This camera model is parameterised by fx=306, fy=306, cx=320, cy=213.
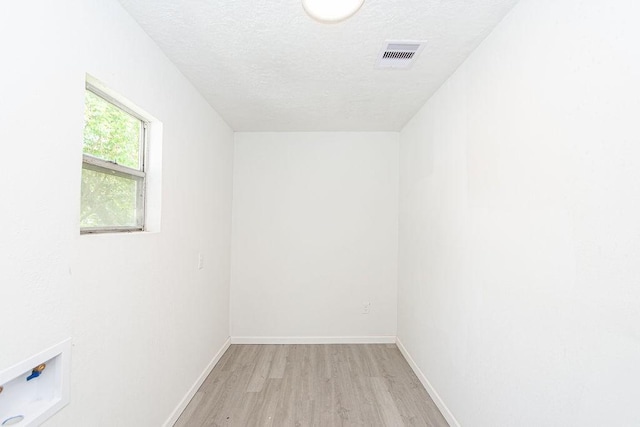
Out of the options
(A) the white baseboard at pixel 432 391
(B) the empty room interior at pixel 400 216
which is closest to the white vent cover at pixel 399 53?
(B) the empty room interior at pixel 400 216

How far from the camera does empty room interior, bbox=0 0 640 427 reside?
1.02 meters

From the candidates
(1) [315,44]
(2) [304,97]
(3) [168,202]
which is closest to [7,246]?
(3) [168,202]

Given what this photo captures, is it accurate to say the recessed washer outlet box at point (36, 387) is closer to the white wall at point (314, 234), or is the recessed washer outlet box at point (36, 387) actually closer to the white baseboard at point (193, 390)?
the white baseboard at point (193, 390)

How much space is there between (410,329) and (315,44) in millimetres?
2686

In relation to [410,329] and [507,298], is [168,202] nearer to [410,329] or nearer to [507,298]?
[507,298]

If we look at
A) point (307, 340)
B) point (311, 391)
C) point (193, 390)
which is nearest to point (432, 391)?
point (311, 391)

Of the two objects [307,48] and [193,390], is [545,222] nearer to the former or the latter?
[307,48]

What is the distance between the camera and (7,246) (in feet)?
3.18

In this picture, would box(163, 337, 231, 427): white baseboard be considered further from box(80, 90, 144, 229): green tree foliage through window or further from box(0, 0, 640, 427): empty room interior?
box(80, 90, 144, 229): green tree foliage through window

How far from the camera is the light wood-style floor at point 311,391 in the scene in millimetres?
2217

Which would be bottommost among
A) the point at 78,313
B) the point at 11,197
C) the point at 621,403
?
the point at 621,403

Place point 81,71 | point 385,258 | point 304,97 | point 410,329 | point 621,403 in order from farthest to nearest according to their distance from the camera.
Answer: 1. point 385,258
2. point 410,329
3. point 304,97
4. point 81,71
5. point 621,403

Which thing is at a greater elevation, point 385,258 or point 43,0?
point 43,0

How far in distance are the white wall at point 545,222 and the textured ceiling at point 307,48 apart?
228mm
